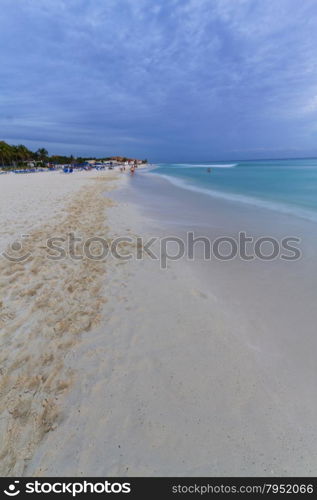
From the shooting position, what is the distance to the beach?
171 cm

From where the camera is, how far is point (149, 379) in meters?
2.32

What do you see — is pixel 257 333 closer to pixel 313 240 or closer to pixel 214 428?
pixel 214 428

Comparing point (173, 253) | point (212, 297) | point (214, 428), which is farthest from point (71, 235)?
point (214, 428)

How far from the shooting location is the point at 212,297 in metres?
3.78

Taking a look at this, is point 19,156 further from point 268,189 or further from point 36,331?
point 36,331

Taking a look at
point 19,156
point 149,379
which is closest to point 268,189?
point 149,379

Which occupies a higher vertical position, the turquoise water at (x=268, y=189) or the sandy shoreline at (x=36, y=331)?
the turquoise water at (x=268, y=189)

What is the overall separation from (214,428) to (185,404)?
31 cm

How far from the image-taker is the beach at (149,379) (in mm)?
1711

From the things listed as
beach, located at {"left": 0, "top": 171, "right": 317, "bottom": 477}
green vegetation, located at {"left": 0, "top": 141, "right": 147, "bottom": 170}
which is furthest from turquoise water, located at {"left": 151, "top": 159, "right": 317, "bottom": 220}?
green vegetation, located at {"left": 0, "top": 141, "right": 147, "bottom": 170}

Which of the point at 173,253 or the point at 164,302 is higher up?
the point at 173,253

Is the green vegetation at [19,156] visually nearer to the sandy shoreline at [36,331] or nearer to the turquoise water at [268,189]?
the turquoise water at [268,189]

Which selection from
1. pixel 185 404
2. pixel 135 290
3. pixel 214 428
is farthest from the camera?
pixel 135 290

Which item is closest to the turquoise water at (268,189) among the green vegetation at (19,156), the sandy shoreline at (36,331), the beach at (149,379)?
the beach at (149,379)
